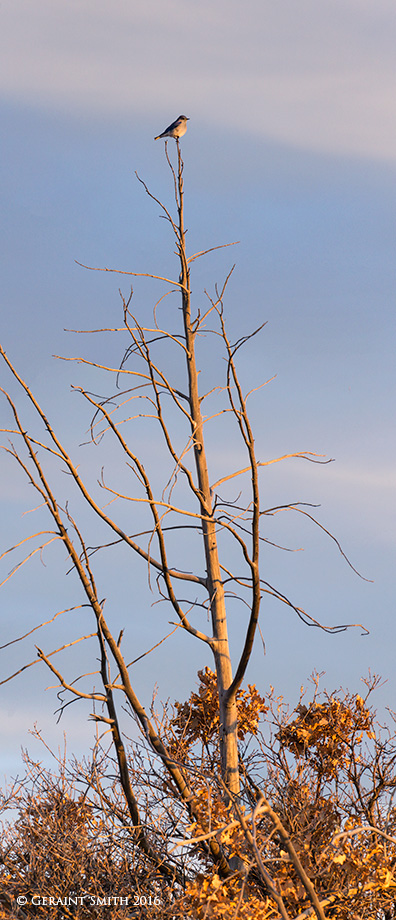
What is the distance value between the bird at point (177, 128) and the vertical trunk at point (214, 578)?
1.70m

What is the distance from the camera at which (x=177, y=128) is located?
38.9 ft

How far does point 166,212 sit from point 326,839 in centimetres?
751

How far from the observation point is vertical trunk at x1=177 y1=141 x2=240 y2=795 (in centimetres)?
930

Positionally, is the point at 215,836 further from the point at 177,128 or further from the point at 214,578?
the point at 177,128

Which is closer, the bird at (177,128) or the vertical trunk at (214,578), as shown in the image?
the vertical trunk at (214,578)

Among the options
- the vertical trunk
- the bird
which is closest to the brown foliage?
the vertical trunk

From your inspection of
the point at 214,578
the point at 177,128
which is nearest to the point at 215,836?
the point at 214,578

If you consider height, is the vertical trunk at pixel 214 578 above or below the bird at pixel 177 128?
below

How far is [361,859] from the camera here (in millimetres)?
8484

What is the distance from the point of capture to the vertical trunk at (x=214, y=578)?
930cm

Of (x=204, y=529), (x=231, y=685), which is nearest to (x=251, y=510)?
(x=204, y=529)

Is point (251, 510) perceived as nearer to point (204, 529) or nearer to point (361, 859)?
point (204, 529)

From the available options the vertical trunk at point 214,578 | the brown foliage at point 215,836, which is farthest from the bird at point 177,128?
the brown foliage at point 215,836

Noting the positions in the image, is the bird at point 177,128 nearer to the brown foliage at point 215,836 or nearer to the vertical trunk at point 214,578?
the vertical trunk at point 214,578
